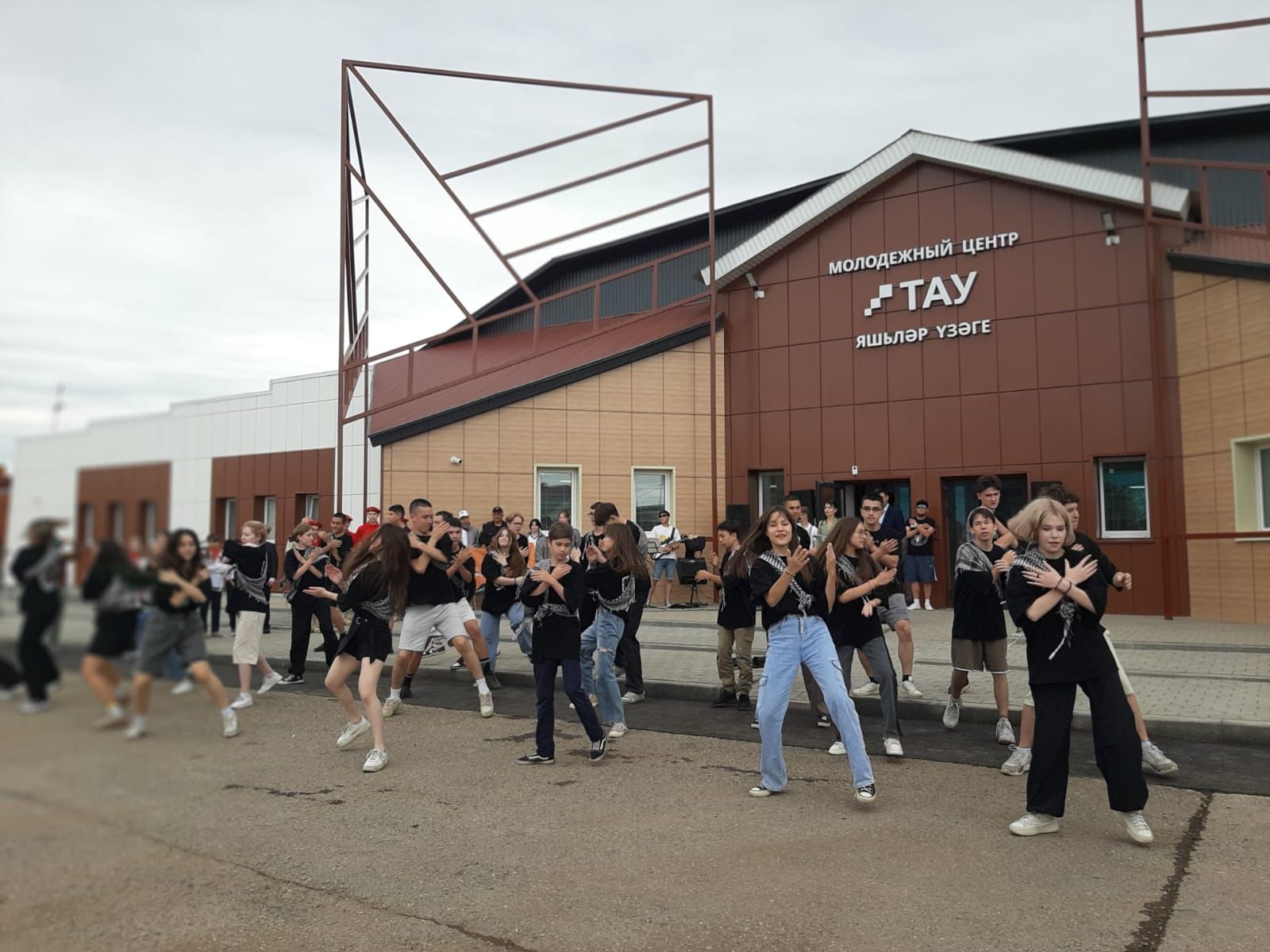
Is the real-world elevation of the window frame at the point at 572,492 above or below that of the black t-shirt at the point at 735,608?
above

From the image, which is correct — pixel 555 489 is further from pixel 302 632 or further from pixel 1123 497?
pixel 302 632

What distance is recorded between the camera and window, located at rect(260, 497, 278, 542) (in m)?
1.28

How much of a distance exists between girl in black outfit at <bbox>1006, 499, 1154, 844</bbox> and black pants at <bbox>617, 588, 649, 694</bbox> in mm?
4148

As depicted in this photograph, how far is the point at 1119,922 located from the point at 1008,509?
14.3 metres

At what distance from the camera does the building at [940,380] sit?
49.6ft

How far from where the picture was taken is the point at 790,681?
584cm

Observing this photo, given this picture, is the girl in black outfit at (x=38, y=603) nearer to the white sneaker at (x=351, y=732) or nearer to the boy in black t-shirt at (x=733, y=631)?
the white sneaker at (x=351, y=732)

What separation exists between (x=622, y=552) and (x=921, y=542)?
9246 millimetres

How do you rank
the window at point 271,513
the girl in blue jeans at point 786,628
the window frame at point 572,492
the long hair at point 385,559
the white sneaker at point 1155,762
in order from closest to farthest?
the window at point 271,513 → the long hair at point 385,559 → the girl in blue jeans at point 786,628 → the white sneaker at point 1155,762 → the window frame at point 572,492

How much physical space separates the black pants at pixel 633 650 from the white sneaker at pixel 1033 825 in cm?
426

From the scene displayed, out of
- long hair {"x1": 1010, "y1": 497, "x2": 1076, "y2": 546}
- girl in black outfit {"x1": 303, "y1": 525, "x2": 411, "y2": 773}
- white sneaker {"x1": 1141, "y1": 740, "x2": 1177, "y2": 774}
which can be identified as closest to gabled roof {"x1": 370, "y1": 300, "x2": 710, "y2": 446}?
girl in black outfit {"x1": 303, "y1": 525, "x2": 411, "y2": 773}

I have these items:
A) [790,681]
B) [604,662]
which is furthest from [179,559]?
[604,662]

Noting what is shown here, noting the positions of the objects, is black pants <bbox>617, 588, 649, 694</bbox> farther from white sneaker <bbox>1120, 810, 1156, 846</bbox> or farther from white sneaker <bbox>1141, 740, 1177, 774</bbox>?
white sneaker <bbox>1120, 810, 1156, 846</bbox>

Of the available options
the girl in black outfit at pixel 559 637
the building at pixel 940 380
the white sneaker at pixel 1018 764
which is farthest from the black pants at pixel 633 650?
the building at pixel 940 380
